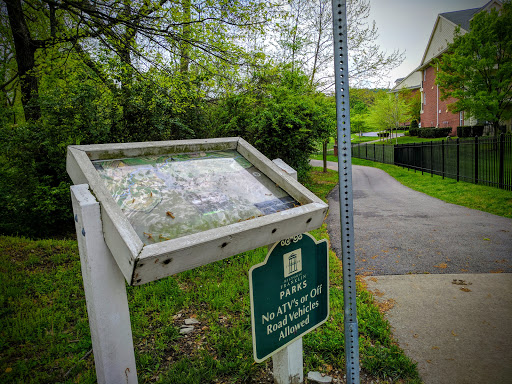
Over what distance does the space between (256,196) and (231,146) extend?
25.9 inches

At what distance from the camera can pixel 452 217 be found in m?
7.59

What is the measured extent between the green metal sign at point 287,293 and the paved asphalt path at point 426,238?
119 inches

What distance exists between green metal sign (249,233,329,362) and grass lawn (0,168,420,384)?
1.05 metres

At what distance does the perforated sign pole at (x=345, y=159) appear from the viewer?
1.33m

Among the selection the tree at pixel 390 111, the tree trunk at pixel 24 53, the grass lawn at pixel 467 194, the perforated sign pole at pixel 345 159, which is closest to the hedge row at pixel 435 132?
the tree at pixel 390 111

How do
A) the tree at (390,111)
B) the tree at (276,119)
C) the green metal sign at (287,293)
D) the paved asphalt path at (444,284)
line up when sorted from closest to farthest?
the green metal sign at (287,293)
the paved asphalt path at (444,284)
the tree at (276,119)
the tree at (390,111)

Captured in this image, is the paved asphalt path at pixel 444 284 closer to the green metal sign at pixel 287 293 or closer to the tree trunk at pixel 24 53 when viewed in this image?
the green metal sign at pixel 287 293

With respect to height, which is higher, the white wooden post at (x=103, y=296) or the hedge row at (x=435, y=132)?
the hedge row at (x=435, y=132)

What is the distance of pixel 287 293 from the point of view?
1861 millimetres

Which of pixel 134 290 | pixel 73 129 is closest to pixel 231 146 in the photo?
pixel 134 290

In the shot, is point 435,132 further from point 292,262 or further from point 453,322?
point 292,262

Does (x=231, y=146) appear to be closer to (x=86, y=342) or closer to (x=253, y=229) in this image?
(x=253, y=229)

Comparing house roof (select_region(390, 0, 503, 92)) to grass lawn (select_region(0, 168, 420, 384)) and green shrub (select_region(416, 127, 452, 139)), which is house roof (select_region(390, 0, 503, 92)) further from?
grass lawn (select_region(0, 168, 420, 384))

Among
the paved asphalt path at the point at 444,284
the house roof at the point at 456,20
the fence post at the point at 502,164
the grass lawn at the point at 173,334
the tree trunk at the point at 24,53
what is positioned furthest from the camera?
the house roof at the point at 456,20
